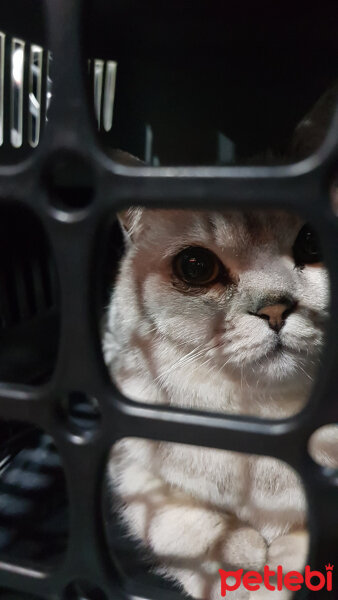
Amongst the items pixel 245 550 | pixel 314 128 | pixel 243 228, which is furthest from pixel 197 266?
pixel 245 550

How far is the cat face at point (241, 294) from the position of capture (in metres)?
0.52

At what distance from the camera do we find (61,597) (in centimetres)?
41

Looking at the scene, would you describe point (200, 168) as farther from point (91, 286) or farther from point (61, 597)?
point (61, 597)

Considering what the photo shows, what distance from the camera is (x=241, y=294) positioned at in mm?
542

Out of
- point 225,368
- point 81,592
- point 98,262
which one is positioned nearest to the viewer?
point 98,262

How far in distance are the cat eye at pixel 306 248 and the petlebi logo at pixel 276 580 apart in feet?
1.11

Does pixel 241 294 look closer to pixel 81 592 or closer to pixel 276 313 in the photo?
pixel 276 313

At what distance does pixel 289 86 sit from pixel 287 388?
582 millimetres

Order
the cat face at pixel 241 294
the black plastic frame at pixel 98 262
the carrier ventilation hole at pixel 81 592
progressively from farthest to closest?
1. the cat face at pixel 241 294
2. the carrier ventilation hole at pixel 81 592
3. the black plastic frame at pixel 98 262

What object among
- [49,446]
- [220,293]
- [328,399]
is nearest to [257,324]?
[220,293]

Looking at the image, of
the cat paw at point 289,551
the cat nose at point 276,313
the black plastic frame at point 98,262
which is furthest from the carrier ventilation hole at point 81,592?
Answer: the cat nose at point 276,313

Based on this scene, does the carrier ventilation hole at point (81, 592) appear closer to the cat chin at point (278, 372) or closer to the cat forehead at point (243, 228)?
the cat chin at point (278, 372)

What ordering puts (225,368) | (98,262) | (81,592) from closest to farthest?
(98,262) → (81,592) → (225,368)

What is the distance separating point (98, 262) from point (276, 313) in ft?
0.80
